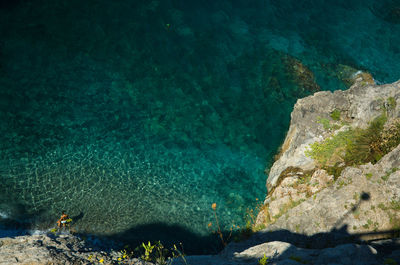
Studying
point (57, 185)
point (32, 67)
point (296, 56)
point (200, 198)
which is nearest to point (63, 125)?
point (57, 185)

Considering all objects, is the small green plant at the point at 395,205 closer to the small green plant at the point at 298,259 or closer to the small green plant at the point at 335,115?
the small green plant at the point at 298,259

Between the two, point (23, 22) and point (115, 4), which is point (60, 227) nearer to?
point (23, 22)

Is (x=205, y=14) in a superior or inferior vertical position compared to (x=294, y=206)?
superior

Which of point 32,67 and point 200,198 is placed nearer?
point 200,198

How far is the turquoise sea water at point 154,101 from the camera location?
12031 mm

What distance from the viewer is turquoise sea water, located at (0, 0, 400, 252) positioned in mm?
12031

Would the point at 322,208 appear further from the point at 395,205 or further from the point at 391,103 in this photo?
the point at 391,103

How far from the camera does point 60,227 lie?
427 inches

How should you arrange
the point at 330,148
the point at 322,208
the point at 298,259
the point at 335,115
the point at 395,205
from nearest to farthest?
the point at 298,259 → the point at 395,205 → the point at 322,208 → the point at 330,148 → the point at 335,115

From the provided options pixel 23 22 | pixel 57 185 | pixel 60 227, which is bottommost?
pixel 60 227

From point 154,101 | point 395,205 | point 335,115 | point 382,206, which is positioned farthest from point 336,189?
point 154,101

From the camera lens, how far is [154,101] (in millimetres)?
16750

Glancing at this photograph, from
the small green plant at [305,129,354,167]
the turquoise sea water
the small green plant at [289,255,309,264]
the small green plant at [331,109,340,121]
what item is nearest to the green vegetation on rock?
the small green plant at [305,129,354,167]

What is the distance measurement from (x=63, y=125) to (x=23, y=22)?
30.6 ft
